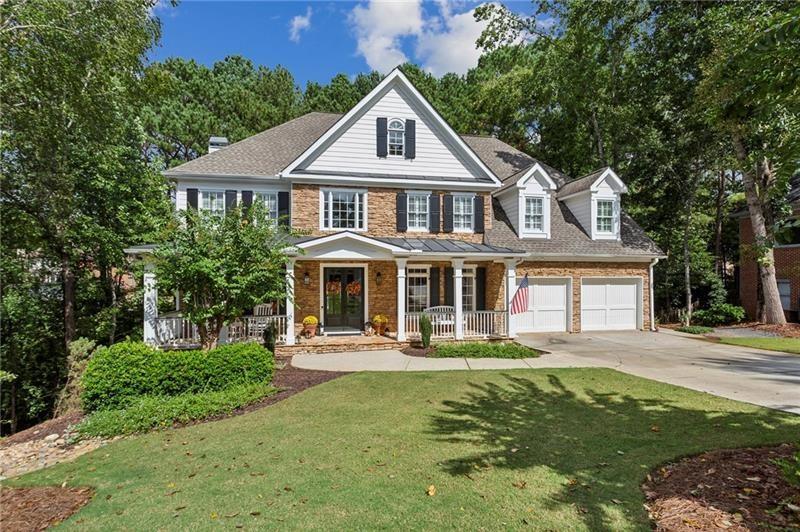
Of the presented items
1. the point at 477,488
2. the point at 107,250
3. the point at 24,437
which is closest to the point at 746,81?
the point at 477,488

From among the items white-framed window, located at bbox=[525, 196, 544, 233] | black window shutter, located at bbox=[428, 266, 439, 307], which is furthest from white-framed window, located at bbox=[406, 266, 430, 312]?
white-framed window, located at bbox=[525, 196, 544, 233]

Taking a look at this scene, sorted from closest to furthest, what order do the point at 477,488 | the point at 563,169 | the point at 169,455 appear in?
the point at 477,488, the point at 169,455, the point at 563,169

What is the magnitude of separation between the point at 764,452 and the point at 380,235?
11967 mm

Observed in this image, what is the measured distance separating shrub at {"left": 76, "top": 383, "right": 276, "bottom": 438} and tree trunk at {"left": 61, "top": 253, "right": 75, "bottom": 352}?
850cm

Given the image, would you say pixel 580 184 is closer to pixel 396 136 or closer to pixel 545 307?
pixel 545 307

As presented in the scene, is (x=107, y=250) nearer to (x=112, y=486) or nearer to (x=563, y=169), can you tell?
(x=112, y=486)

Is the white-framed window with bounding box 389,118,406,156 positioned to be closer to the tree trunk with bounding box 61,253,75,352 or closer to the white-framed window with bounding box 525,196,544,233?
the white-framed window with bounding box 525,196,544,233

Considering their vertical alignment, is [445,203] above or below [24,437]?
above

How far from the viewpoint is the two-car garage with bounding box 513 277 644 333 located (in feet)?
53.8

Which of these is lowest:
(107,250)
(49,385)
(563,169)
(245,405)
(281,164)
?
(49,385)

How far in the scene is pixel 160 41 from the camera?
38.3 feet

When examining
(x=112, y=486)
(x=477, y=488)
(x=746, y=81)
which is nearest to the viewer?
(x=746, y=81)

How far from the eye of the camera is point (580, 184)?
58.1 ft

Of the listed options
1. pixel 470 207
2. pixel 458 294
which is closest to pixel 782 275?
pixel 470 207
